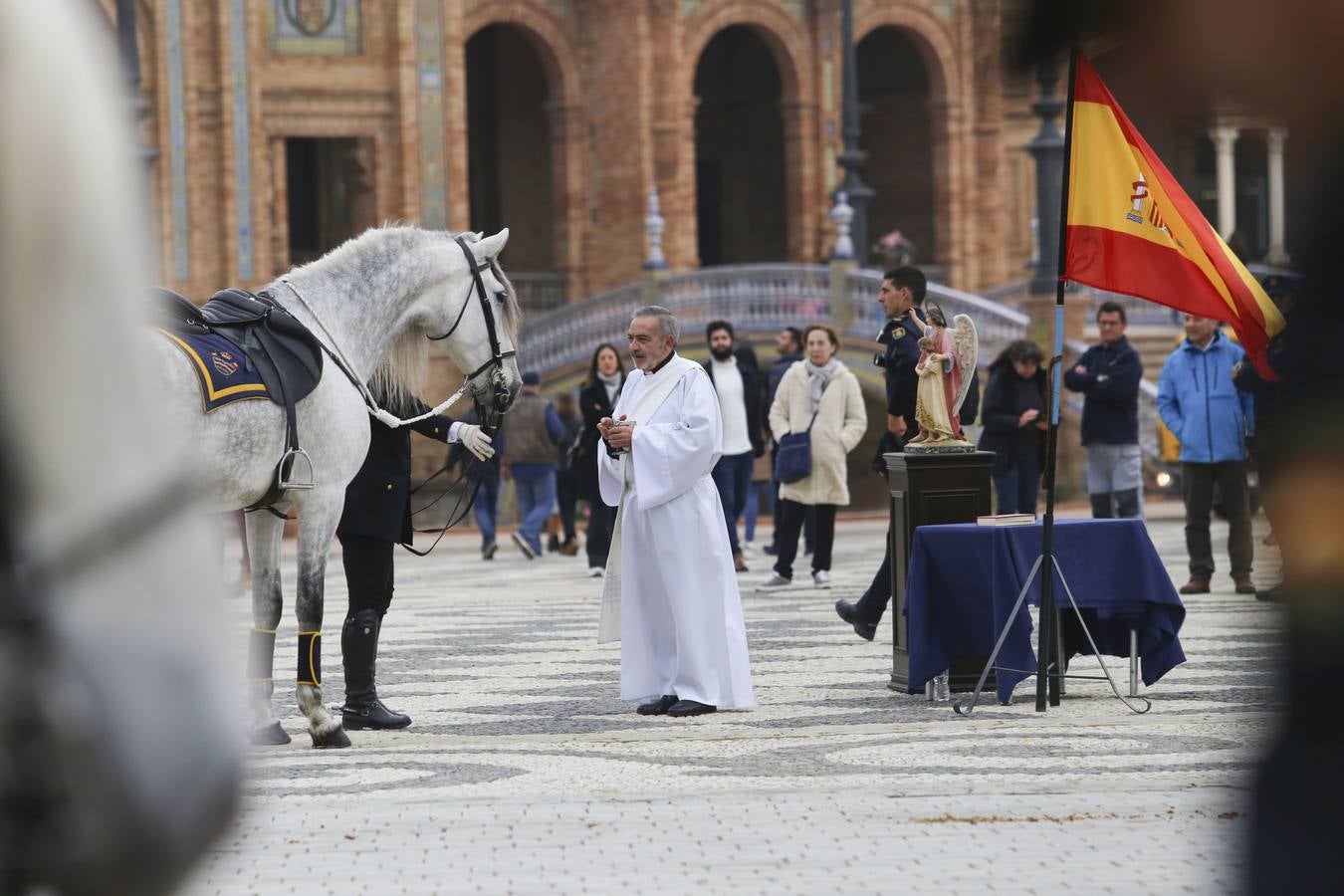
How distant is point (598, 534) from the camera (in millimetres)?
18250

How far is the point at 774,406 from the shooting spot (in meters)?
17.0

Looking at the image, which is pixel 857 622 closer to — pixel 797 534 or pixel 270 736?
pixel 270 736

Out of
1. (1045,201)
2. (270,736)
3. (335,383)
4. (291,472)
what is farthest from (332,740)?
(1045,201)

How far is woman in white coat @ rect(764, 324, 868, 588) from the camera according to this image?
644 inches

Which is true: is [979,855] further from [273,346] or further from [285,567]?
[285,567]

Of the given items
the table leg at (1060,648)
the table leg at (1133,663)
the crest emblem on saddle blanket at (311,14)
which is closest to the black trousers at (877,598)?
the table leg at (1060,648)

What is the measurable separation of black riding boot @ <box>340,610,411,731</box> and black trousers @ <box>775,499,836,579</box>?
294 inches

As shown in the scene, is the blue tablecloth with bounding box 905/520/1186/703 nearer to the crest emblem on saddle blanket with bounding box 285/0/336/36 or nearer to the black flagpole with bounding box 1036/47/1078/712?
the black flagpole with bounding box 1036/47/1078/712

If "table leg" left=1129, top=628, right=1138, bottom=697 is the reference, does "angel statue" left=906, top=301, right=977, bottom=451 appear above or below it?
above

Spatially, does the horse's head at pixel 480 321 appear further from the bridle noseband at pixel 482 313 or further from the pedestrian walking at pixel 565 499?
the pedestrian walking at pixel 565 499

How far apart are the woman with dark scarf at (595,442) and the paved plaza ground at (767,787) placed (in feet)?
19.9

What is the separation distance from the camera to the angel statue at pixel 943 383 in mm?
10383

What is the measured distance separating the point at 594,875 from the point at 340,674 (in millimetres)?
5850

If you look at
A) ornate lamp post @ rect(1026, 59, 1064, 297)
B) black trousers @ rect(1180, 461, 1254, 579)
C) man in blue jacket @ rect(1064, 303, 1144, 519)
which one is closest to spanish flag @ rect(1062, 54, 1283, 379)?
black trousers @ rect(1180, 461, 1254, 579)
